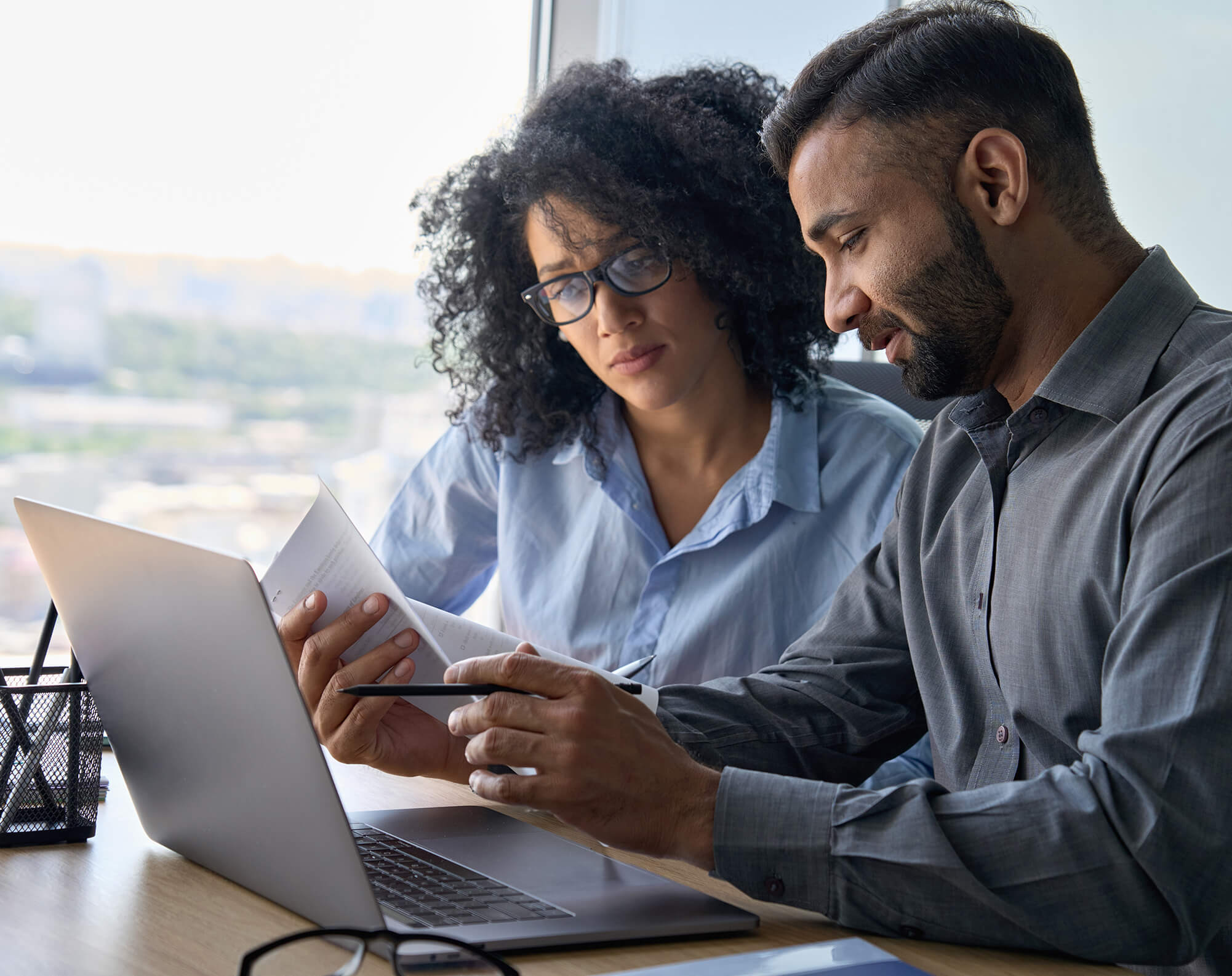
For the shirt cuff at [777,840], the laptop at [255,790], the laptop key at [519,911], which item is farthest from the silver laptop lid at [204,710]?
the shirt cuff at [777,840]

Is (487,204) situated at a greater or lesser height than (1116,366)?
greater

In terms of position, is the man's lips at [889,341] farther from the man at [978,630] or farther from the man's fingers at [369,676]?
the man's fingers at [369,676]

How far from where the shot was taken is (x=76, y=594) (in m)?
0.88

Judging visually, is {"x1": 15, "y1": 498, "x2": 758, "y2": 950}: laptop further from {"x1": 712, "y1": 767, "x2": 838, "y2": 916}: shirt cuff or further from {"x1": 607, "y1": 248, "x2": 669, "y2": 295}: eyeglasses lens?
{"x1": 607, "y1": 248, "x2": 669, "y2": 295}: eyeglasses lens

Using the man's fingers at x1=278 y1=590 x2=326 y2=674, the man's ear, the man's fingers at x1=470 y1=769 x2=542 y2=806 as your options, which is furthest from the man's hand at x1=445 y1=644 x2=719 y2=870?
the man's ear

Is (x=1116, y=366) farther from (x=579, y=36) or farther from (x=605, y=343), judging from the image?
(x=579, y=36)

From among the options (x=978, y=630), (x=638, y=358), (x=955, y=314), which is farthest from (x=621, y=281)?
(x=978, y=630)

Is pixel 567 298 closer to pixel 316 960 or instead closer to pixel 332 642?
pixel 332 642

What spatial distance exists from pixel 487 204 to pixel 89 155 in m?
0.71

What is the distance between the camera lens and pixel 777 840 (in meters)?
0.82

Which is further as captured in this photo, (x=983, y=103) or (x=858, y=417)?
(x=858, y=417)

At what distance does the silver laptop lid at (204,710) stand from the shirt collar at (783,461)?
902 millimetres

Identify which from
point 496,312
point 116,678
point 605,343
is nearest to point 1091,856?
point 116,678

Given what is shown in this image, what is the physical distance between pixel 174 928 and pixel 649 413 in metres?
1.13
